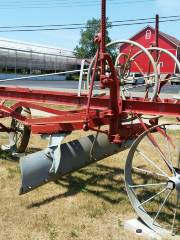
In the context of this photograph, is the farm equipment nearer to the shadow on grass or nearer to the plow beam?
the plow beam

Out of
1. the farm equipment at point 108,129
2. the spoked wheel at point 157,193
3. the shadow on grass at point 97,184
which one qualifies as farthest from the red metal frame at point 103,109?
the shadow on grass at point 97,184

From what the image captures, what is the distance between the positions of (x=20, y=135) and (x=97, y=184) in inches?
81.0

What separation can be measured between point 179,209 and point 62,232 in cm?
141

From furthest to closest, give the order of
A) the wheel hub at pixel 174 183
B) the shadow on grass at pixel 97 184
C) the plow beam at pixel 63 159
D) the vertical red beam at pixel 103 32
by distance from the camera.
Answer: the shadow on grass at pixel 97 184, the plow beam at pixel 63 159, the vertical red beam at pixel 103 32, the wheel hub at pixel 174 183

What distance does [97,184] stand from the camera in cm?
543

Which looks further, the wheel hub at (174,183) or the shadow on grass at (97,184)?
the shadow on grass at (97,184)

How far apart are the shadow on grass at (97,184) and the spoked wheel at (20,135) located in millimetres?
1085

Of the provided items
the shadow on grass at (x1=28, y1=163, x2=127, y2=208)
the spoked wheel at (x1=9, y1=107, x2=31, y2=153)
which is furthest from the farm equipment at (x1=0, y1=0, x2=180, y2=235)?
the spoked wheel at (x1=9, y1=107, x2=31, y2=153)

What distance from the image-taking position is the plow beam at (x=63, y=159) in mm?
4438

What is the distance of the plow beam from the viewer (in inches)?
175

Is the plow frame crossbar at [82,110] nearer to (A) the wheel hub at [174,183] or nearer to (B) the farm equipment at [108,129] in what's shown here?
(B) the farm equipment at [108,129]

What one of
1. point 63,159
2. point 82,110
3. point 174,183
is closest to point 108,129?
point 82,110

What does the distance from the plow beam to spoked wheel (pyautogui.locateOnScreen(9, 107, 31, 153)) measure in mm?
1452

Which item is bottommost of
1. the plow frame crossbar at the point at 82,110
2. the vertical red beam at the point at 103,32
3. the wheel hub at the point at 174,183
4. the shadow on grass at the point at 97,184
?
the shadow on grass at the point at 97,184
